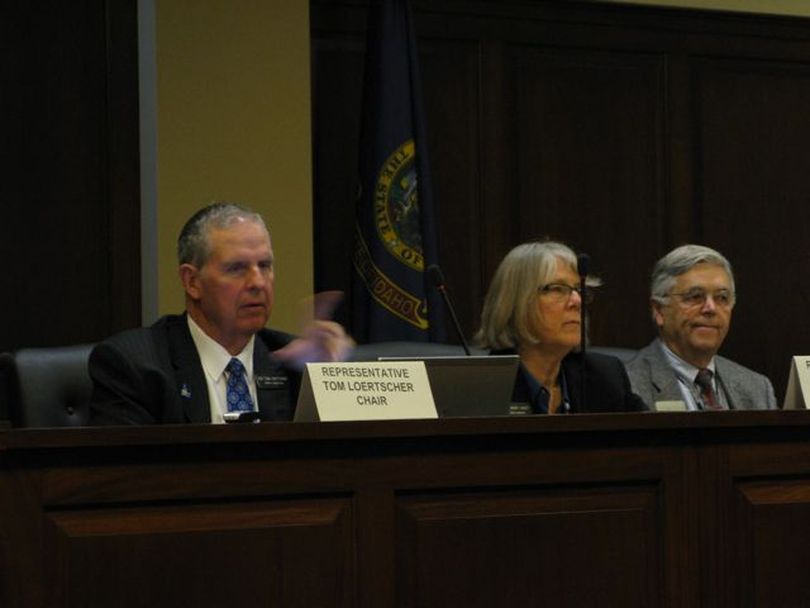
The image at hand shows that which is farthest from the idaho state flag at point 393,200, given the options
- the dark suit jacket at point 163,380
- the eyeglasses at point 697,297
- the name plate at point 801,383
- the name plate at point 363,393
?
the name plate at point 363,393

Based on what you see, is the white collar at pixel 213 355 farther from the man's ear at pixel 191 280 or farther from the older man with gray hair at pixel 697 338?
the older man with gray hair at pixel 697 338

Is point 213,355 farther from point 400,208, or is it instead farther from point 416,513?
point 400,208

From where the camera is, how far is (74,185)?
5.32 m

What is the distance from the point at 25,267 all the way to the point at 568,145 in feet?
7.04

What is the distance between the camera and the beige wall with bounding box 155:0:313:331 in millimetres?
5332

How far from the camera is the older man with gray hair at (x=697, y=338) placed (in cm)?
461

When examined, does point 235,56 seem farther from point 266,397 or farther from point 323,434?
point 323,434

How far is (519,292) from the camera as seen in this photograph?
416 centimetres

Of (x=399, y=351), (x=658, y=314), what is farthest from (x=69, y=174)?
(x=658, y=314)

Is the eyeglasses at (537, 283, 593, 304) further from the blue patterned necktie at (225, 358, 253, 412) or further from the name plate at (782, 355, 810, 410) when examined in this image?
the blue patterned necktie at (225, 358, 253, 412)

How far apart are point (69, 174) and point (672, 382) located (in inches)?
85.5

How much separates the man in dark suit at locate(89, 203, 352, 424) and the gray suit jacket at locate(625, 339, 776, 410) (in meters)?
1.14

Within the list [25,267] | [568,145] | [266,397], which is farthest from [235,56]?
[266,397]

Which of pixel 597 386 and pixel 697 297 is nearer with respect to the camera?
pixel 597 386
